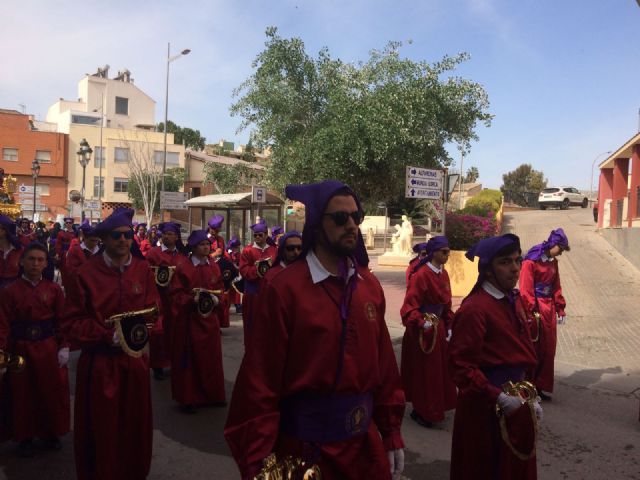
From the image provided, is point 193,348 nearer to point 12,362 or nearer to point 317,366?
point 12,362

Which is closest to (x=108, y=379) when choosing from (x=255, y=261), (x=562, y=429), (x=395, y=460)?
(x=395, y=460)

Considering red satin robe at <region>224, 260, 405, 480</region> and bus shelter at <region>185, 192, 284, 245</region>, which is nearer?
red satin robe at <region>224, 260, 405, 480</region>

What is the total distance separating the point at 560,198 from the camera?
133 ft

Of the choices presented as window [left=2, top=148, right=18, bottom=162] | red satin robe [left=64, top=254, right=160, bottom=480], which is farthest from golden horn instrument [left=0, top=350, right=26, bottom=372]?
window [left=2, top=148, right=18, bottom=162]

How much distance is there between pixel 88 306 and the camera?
4168 mm

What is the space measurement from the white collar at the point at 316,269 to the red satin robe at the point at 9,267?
4.59m

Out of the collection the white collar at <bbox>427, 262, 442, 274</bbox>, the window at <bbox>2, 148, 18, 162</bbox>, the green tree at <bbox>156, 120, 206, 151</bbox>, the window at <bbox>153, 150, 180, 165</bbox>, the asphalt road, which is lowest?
the asphalt road

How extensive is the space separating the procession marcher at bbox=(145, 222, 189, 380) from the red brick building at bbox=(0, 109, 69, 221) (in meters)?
44.8

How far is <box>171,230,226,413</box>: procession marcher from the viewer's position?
6.43m

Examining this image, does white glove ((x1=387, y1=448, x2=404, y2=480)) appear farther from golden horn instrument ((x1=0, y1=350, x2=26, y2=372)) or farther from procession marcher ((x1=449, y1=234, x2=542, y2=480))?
golden horn instrument ((x1=0, y1=350, x2=26, y2=372))

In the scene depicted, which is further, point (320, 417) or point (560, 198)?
point (560, 198)

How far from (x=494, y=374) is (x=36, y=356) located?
13.0ft

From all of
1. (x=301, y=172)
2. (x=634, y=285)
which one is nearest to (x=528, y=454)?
(x=301, y=172)

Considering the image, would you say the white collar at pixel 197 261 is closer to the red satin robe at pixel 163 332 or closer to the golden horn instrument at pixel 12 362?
the red satin robe at pixel 163 332
